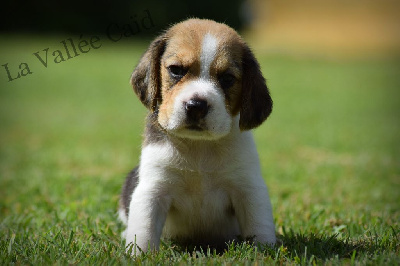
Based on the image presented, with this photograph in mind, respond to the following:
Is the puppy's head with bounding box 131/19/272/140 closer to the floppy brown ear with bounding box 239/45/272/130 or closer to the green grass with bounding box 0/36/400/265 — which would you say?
the floppy brown ear with bounding box 239/45/272/130

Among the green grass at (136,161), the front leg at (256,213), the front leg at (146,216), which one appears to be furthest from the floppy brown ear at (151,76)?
the green grass at (136,161)

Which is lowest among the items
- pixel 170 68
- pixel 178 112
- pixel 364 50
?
pixel 364 50

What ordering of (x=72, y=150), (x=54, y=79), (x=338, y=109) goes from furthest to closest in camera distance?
(x=54, y=79) → (x=338, y=109) → (x=72, y=150)

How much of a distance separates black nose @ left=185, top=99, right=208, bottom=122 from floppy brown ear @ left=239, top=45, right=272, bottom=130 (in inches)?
20.6

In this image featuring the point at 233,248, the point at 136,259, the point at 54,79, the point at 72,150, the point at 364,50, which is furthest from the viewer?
the point at 364,50

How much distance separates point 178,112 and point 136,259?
1.23 metres

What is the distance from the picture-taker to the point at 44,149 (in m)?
10.5

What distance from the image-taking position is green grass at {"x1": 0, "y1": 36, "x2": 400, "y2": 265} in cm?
459

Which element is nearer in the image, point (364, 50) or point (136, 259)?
point (136, 259)

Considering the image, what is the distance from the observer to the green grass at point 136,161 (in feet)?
15.1

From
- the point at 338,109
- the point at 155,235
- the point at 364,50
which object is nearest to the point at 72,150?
the point at 155,235

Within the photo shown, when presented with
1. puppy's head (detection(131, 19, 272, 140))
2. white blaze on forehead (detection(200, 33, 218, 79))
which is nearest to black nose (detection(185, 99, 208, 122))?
puppy's head (detection(131, 19, 272, 140))

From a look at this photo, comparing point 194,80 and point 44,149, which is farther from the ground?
point 194,80

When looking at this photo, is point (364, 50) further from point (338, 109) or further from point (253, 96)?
point (253, 96)
